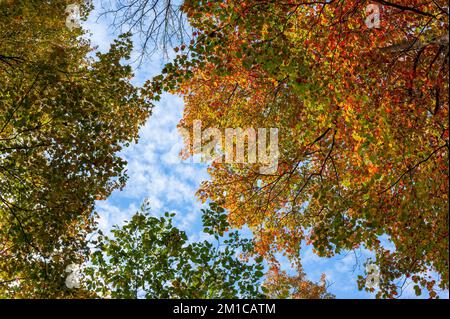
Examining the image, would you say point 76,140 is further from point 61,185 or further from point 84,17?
point 84,17

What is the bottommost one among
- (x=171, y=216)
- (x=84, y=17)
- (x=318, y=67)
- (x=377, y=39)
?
(x=171, y=216)

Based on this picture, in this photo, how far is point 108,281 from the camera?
7.67 meters

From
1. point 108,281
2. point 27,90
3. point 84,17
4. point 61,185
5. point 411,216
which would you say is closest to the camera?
point 108,281

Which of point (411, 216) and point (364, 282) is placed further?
point (364, 282)

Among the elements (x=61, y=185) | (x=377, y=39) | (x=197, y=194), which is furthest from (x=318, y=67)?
(x=197, y=194)

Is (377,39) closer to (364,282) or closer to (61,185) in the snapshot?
(364,282)

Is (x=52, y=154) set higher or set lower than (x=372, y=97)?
lower

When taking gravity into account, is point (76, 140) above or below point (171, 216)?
above

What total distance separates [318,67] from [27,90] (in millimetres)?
7161

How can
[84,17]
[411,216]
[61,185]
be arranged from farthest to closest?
[84,17] → [61,185] → [411,216]

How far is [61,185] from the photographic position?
9422mm
